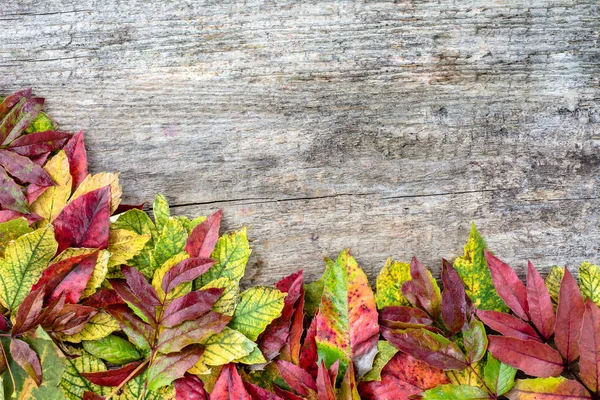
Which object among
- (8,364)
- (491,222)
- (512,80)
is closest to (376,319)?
(491,222)

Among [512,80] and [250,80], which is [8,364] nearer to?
[250,80]

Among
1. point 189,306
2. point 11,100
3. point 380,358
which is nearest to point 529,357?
point 380,358

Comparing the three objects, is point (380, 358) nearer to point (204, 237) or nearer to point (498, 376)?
point (498, 376)

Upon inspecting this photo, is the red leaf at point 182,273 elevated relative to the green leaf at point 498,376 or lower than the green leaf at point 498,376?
elevated

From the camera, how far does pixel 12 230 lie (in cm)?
98

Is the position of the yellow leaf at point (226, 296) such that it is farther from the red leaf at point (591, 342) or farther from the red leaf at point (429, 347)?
the red leaf at point (591, 342)

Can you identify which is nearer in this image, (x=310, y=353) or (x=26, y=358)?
(x=26, y=358)

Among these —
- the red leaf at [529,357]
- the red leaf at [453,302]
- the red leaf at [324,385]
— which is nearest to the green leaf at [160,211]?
the red leaf at [324,385]

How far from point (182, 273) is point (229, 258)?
103 millimetres

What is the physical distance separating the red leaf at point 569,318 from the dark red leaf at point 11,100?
3.78ft

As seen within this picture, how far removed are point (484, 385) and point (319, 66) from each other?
738mm

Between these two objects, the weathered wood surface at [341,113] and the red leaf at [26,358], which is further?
the weathered wood surface at [341,113]

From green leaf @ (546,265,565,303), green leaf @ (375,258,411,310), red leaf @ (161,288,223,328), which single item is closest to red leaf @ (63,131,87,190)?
red leaf @ (161,288,223,328)

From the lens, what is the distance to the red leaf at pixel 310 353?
1030mm
